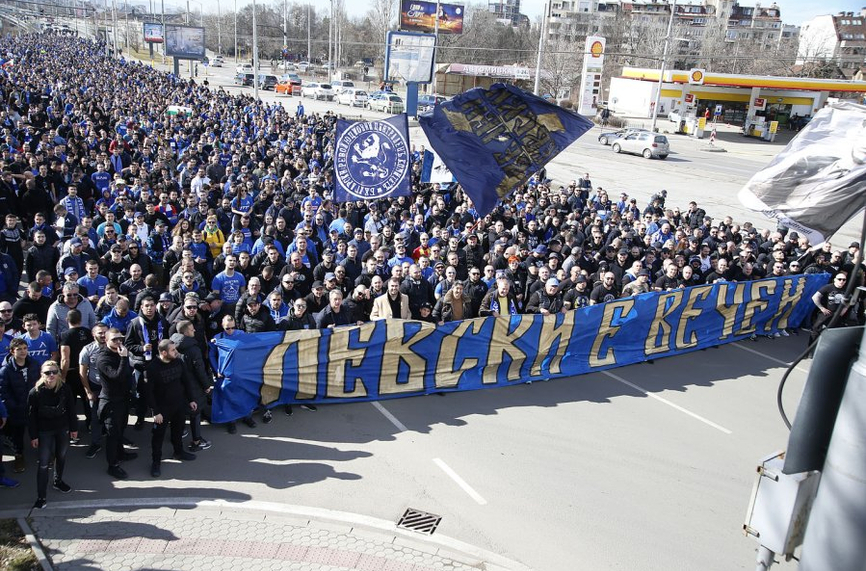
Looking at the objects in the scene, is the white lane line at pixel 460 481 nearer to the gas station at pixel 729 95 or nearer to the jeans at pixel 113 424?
the jeans at pixel 113 424

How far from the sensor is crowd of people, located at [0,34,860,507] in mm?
7367

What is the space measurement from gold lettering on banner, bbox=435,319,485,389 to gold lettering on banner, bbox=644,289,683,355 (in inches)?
137

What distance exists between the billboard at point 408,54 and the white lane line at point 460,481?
96.0 feet

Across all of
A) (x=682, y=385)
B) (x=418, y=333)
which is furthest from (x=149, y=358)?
(x=682, y=385)

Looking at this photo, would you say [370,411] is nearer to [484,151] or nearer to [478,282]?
[478,282]

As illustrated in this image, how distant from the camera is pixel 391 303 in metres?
10.0

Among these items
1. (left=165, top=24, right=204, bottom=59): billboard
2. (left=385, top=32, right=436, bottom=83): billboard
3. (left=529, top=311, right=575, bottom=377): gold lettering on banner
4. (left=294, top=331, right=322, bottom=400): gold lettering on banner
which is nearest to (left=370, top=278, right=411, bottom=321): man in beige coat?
(left=294, top=331, right=322, bottom=400): gold lettering on banner

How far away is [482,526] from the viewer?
675 centimetres

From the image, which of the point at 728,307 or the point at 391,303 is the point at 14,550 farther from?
the point at 728,307

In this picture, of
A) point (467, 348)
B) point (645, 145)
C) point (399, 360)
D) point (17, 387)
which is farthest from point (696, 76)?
point (17, 387)

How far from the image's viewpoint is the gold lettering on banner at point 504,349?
1011 centimetres

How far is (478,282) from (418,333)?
1756 millimetres

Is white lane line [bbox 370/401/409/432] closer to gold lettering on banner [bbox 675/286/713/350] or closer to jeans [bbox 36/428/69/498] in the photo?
jeans [bbox 36/428/69/498]

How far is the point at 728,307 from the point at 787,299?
1876mm
